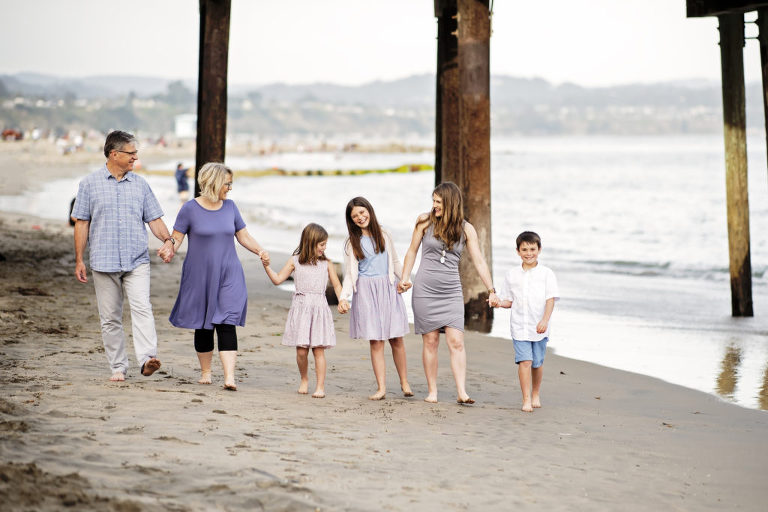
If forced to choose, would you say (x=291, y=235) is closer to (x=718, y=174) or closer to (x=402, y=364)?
(x=402, y=364)

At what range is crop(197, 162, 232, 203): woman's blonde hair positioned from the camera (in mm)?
6375

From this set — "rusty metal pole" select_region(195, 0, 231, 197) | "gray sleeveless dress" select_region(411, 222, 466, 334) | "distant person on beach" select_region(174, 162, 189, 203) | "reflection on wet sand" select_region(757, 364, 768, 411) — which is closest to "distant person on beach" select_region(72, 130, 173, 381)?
"gray sleeveless dress" select_region(411, 222, 466, 334)

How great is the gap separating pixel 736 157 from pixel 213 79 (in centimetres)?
636

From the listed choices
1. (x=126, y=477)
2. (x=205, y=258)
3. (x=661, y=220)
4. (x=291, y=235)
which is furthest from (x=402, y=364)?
(x=661, y=220)

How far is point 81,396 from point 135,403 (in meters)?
0.35

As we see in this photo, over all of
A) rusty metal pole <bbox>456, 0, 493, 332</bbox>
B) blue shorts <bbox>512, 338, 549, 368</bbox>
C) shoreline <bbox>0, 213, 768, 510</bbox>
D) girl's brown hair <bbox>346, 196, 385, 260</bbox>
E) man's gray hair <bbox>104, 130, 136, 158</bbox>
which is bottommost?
shoreline <bbox>0, 213, 768, 510</bbox>

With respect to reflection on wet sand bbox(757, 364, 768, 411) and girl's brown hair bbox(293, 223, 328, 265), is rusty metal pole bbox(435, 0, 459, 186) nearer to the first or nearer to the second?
reflection on wet sand bbox(757, 364, 768, 411)

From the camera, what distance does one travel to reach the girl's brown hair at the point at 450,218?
659cm

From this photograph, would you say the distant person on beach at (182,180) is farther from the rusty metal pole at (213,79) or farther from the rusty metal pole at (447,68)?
the rusty metal pole at (213,79)

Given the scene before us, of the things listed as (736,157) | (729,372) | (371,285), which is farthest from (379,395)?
(736,157)

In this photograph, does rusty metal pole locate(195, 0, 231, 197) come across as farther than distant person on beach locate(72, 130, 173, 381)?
Yes

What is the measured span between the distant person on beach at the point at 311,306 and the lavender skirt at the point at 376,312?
188mm

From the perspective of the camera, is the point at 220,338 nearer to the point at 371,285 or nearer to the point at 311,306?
the point at 311,306

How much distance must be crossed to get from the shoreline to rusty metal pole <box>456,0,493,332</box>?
191 centimetres
